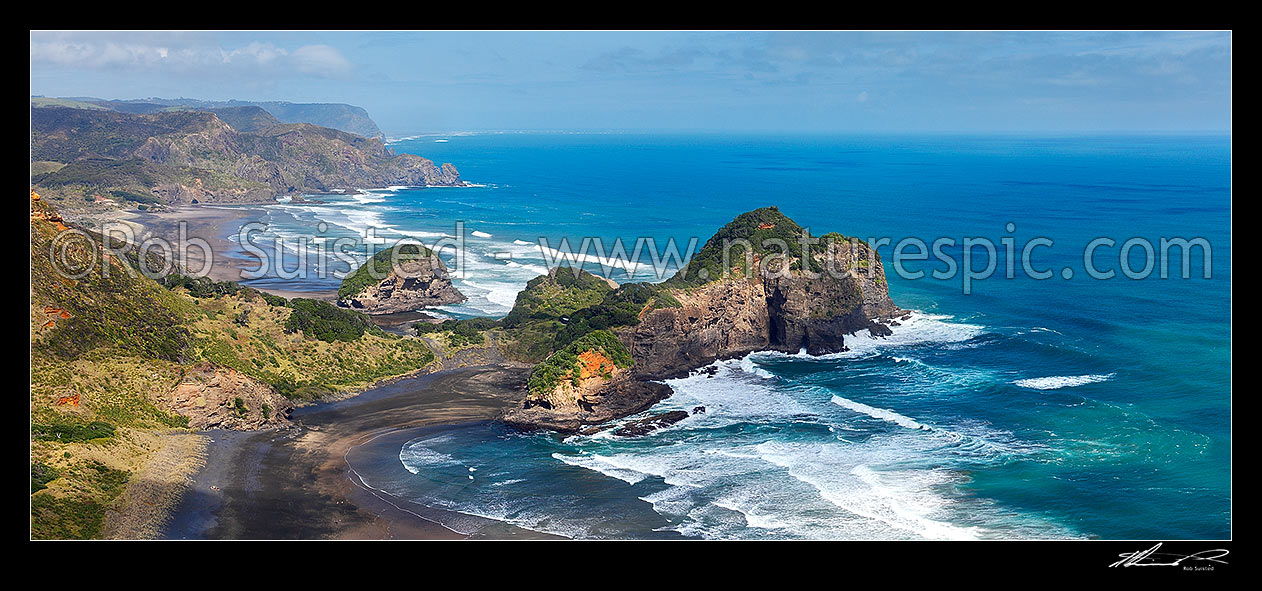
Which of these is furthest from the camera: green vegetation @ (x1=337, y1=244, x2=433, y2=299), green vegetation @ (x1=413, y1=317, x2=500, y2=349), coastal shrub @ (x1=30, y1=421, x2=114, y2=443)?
green vegetation @ (x1=337, y1=244, x2=433, y2=299)

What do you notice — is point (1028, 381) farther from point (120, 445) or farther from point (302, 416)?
point (120, 445)

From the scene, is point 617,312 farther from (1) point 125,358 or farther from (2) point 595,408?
(1) point 125,358

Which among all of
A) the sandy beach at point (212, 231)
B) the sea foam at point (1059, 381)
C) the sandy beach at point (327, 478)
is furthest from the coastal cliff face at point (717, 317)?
the sandy beach at point (212, 231)

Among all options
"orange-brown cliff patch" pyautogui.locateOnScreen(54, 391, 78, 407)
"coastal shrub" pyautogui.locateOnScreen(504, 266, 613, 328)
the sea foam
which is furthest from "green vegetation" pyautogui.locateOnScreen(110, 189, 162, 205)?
the sea foam

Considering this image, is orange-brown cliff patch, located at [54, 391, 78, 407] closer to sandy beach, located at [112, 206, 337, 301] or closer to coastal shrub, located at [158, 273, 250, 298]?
coastal shrub, located at [158, 273, 250, 298]
